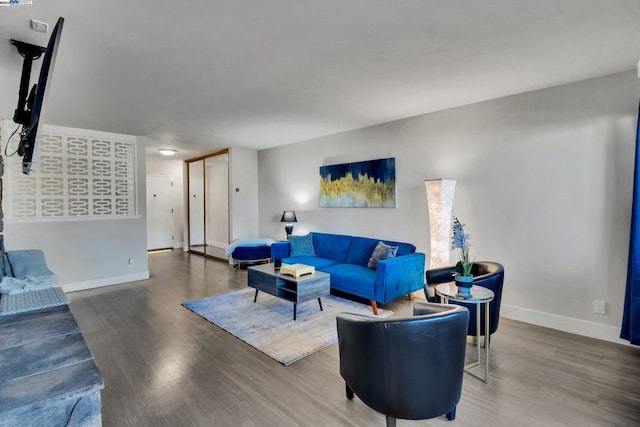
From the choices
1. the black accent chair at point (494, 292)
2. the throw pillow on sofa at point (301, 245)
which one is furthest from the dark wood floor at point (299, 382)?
the throw pillow on sofa at point (301, 245)

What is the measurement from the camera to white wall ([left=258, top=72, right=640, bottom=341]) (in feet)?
9.67

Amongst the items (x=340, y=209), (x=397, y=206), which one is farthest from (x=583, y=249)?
(x=340, y=209)

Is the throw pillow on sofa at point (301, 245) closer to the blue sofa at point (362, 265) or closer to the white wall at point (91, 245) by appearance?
the blue sofa at point (362, 265)

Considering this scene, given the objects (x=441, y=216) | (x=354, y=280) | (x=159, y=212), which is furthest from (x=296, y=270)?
(x=159, y=212)

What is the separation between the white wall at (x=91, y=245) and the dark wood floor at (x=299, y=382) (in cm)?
174

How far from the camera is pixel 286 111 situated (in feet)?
13.2

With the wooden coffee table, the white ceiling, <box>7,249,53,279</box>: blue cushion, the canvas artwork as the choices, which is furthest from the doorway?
<box>7,249,53,279</box>: blue cushion

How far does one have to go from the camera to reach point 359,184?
5.04 meters

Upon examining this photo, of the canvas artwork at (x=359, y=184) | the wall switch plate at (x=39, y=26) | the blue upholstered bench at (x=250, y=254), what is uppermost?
the wall switch plate at (x=39, y=26)

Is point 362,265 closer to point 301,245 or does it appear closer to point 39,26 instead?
point 301,245

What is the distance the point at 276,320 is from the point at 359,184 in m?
2.53

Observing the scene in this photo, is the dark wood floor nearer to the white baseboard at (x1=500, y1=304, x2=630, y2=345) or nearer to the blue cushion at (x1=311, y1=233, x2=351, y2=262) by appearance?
the white baseboard at (x1=500, y1=304, x2=630, y2=345)

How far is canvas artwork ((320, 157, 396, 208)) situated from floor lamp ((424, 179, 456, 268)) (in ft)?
2.84

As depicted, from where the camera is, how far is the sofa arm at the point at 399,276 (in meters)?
3.61
